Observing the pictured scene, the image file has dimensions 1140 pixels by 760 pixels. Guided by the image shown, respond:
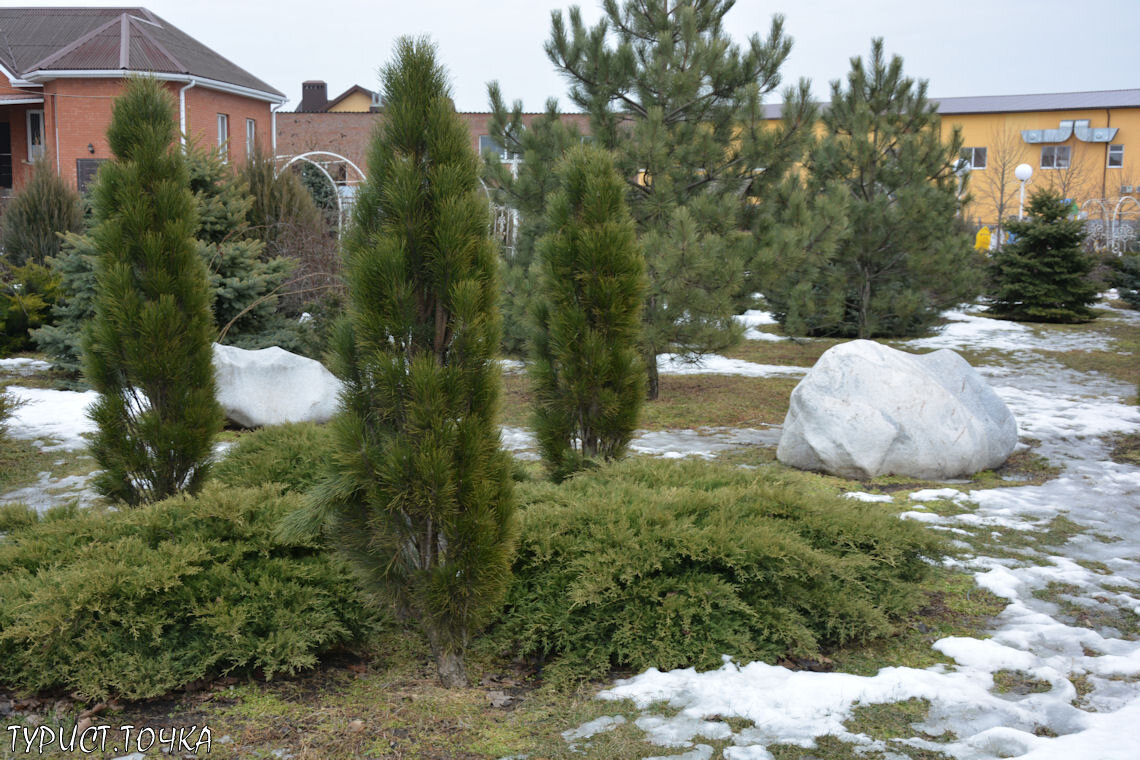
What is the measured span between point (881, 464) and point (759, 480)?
9.14ft

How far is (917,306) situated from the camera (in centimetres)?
1416

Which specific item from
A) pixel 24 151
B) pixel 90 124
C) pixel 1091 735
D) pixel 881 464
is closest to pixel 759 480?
pixel 1091 735

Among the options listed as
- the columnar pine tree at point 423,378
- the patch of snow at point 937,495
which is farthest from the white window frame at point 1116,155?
the columnar pine tree at point 423,378

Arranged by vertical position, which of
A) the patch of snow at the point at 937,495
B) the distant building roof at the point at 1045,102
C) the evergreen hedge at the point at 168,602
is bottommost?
the patch of snow at the point at 937,495

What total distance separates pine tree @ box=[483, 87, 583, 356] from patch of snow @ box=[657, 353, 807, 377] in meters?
3.08

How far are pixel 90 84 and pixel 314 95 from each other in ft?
88.7

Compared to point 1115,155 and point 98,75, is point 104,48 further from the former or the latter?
point 1115,155

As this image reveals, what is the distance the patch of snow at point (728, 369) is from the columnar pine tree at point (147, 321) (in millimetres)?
8364

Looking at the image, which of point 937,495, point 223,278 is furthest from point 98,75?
point 937,495

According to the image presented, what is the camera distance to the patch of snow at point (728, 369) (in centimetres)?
1305

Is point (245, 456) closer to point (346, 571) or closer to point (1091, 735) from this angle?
point (346, 571)

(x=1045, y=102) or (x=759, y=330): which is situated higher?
(x=1045, y=102)

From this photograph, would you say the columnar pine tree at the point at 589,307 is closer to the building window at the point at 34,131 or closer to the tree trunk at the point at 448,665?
the tree trunk at the point at 448,665

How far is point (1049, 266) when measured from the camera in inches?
752
